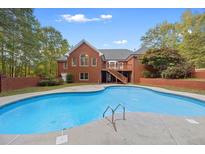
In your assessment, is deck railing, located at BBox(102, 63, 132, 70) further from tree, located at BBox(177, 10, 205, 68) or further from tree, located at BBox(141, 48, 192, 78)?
tree, located at BBox(177, 10, 205, 68)

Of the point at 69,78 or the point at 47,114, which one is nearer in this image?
the point at 47,114

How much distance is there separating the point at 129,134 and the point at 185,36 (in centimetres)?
2663

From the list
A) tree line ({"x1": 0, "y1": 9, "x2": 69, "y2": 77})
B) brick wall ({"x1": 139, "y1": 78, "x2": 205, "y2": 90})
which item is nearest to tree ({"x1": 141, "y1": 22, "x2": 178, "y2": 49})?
brick wall ({"x1": 139, "y1": 78, "x2": 205, "y2": 90})

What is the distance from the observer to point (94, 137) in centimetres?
446

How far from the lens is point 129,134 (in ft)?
15.3

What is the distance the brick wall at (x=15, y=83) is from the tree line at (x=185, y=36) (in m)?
19.3

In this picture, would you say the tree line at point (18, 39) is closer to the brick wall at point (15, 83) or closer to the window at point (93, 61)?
the brick wall at point (15, 83)

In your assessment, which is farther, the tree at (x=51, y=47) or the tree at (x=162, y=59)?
the tree at (x=51, y=47)

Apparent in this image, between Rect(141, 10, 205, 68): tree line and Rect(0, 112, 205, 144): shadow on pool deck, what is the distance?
20795 millimetres

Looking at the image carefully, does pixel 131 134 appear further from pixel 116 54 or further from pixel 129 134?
pixel 116 54

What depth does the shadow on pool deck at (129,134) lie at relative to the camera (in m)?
4.29

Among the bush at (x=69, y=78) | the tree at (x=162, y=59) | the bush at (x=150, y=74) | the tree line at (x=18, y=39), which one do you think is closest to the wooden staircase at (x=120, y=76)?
the bush at (x=150, y=74)

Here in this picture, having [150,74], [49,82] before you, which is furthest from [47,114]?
[150,74]
